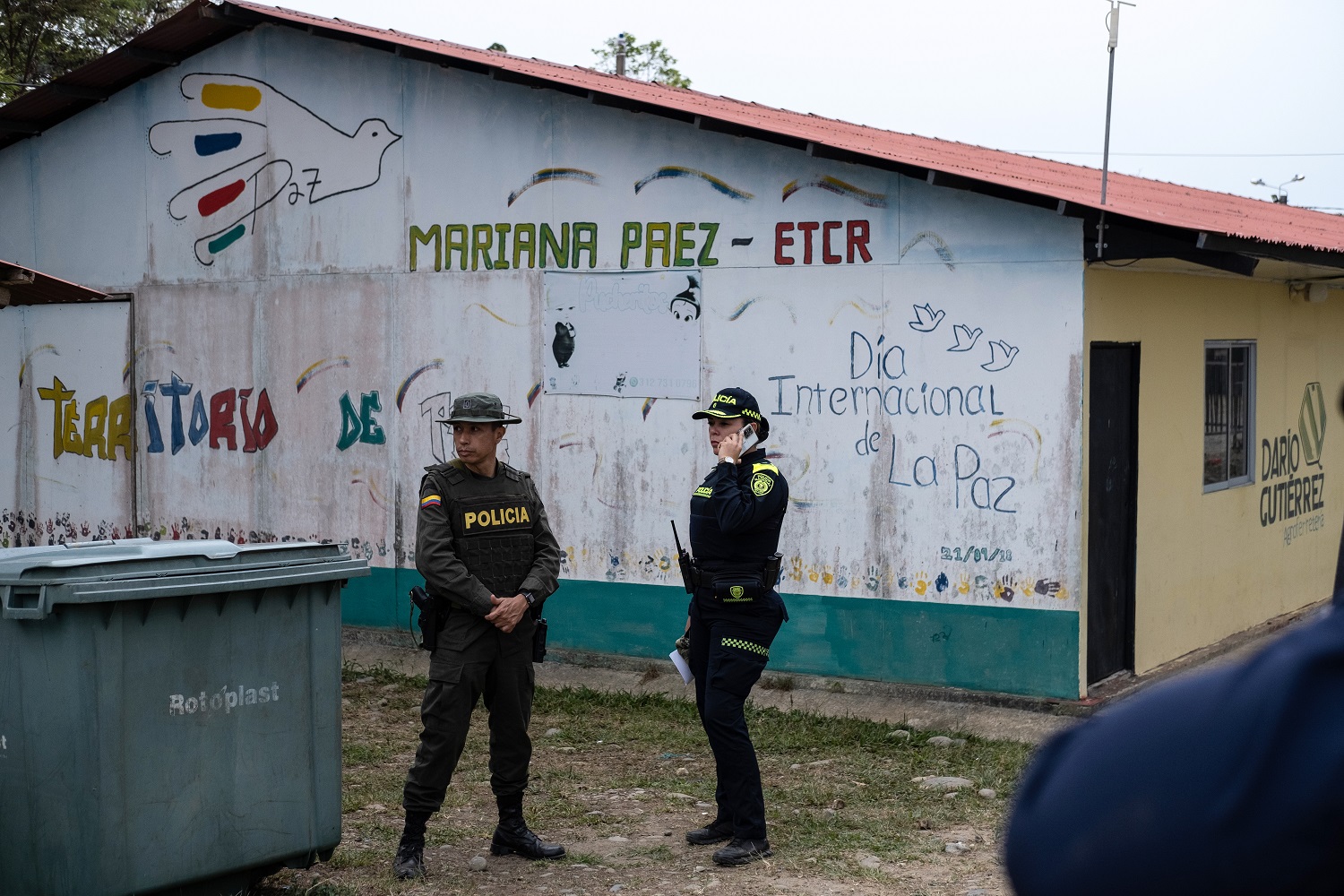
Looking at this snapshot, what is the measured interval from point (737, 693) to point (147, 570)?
2387 millimetres

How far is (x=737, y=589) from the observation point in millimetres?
5730

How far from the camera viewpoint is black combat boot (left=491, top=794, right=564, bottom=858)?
579cm

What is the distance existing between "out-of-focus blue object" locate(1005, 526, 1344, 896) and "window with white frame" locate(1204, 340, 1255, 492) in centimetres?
→ 910

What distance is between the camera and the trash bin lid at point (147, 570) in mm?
4438

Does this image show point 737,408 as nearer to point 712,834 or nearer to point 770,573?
point 770,573

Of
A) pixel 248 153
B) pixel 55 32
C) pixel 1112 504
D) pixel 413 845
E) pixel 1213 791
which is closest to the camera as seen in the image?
pixel 1213 791

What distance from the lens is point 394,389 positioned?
10008 millimetres

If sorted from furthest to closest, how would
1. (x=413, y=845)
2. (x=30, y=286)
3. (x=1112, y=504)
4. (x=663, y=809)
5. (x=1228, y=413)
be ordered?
(x=1228, y=413)
(x=1112, y=504)
(x=30, y=286)
(x=663, y=809)
(x=413, y=845)

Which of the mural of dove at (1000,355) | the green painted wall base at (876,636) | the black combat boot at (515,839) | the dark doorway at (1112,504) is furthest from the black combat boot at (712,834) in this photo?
the mural of dove at (1000,355)

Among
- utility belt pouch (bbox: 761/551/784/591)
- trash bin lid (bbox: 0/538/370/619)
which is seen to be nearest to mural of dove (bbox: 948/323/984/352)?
utility belt pouch (bbox: 761/551/784/591)

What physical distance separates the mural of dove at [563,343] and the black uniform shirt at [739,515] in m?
3.58

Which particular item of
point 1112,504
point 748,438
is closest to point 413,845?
point 748,438

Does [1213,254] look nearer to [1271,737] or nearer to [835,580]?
[835,580]

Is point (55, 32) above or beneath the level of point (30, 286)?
above
